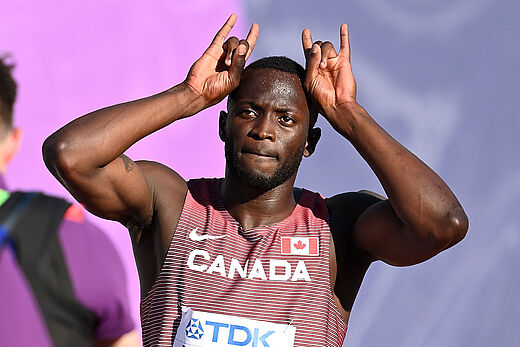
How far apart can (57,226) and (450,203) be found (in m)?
1.12

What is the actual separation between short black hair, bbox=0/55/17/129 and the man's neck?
1.01 m

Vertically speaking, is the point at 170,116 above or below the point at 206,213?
above

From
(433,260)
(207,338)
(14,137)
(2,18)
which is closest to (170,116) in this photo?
(207,338)

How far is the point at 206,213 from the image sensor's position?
2.26m

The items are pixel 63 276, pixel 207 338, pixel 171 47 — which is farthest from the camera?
pixel 171 47

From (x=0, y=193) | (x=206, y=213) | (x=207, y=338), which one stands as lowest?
(x=207, y=338)

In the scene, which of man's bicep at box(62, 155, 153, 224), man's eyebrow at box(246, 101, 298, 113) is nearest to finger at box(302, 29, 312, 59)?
man's eyebrow at box(246, 101, 298, 113)

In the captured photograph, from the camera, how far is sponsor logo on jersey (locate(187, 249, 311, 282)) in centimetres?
211

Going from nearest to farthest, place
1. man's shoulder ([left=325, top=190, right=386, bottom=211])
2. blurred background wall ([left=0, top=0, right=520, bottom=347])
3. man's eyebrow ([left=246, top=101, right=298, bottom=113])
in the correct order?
man's eyebrow ([left=246, top=101, right=298, bottom=113]) → man's shoulder ([left=325, top=190, right=386, bottom=211]) → blurred background wall ([left=0, top=0, right=520, bottom=347])

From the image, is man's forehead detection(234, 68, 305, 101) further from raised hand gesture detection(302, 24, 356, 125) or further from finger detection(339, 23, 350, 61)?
finger detection(339, 23, 350, 61)

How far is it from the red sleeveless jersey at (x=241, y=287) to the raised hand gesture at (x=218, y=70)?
28cm

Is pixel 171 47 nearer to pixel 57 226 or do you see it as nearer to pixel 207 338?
pixel 207 338

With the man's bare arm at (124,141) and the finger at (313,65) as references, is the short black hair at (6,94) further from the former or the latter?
the finger at (313,65)

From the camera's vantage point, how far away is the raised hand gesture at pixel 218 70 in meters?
2.29
